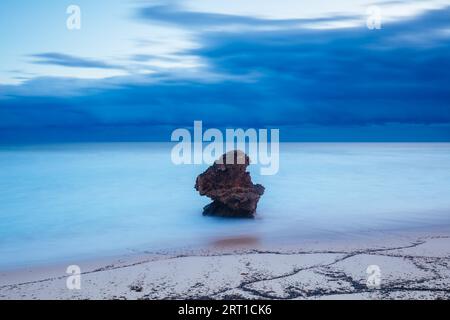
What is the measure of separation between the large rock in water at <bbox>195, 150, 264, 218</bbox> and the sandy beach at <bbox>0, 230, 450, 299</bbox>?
105 inches

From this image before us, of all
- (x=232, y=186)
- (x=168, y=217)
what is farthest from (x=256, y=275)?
(x=168, y=217)

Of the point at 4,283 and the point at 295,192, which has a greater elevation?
the point at 295,192

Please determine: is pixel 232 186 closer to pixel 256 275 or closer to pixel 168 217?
pixel 168 217

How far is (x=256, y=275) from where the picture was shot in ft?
17.3

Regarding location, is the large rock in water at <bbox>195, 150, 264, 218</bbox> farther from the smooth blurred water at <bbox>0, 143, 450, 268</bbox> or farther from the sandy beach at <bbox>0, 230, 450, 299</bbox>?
the sandy beach at <bbox>0, 230, 450, 299</bbox>

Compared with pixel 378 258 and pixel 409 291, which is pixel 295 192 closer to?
pixel 378 258

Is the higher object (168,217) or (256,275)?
(168,217)

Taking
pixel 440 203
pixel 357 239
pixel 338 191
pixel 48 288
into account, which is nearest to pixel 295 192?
pixel 338 191

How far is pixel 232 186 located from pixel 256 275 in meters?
4.55

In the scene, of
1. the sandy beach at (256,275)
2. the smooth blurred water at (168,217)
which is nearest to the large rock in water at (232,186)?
the smooth blurred water at (168,217)

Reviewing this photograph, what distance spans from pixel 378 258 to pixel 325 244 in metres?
1.46

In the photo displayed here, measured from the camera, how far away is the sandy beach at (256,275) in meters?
4.66

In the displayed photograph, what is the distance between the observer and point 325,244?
7418 millimetres
